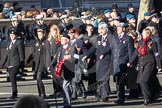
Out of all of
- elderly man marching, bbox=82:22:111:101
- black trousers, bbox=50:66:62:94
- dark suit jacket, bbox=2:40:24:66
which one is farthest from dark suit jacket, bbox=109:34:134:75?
dark suit jacket, bbox=2:40:24:66

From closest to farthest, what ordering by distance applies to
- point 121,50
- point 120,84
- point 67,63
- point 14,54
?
point 67,63 → point 121,50 → point 120,84 → point 14,54

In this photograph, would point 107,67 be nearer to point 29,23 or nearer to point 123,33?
point 123,33

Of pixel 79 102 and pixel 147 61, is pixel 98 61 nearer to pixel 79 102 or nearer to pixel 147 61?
pixel 79 102

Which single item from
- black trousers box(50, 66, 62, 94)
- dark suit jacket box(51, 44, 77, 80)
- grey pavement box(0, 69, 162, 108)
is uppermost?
dark suit jacket box(51, 44, 77, 80)

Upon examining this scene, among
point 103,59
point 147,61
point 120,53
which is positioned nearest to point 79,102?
point 103,59

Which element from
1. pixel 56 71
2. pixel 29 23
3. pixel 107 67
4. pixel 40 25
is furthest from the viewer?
pixel 29 23

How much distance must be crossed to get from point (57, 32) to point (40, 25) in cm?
678

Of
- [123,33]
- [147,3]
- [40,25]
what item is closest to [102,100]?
[123,33]

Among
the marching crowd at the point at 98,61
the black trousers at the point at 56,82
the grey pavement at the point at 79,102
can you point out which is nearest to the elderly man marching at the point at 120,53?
the marching crowd at the point at 98,61

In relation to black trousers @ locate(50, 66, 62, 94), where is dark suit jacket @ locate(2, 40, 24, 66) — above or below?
above

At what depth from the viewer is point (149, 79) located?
13.9 meters

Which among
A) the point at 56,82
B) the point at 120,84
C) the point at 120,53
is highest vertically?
the point at 120,53

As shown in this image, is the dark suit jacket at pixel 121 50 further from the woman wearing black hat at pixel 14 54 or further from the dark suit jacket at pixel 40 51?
the woman wearing black hat at pixel 14 54

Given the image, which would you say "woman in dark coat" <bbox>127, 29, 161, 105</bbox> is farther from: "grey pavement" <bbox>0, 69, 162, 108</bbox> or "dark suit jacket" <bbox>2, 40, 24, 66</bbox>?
"dark suit jacket" <bbox>2, 40, 24, 66</bbox>
